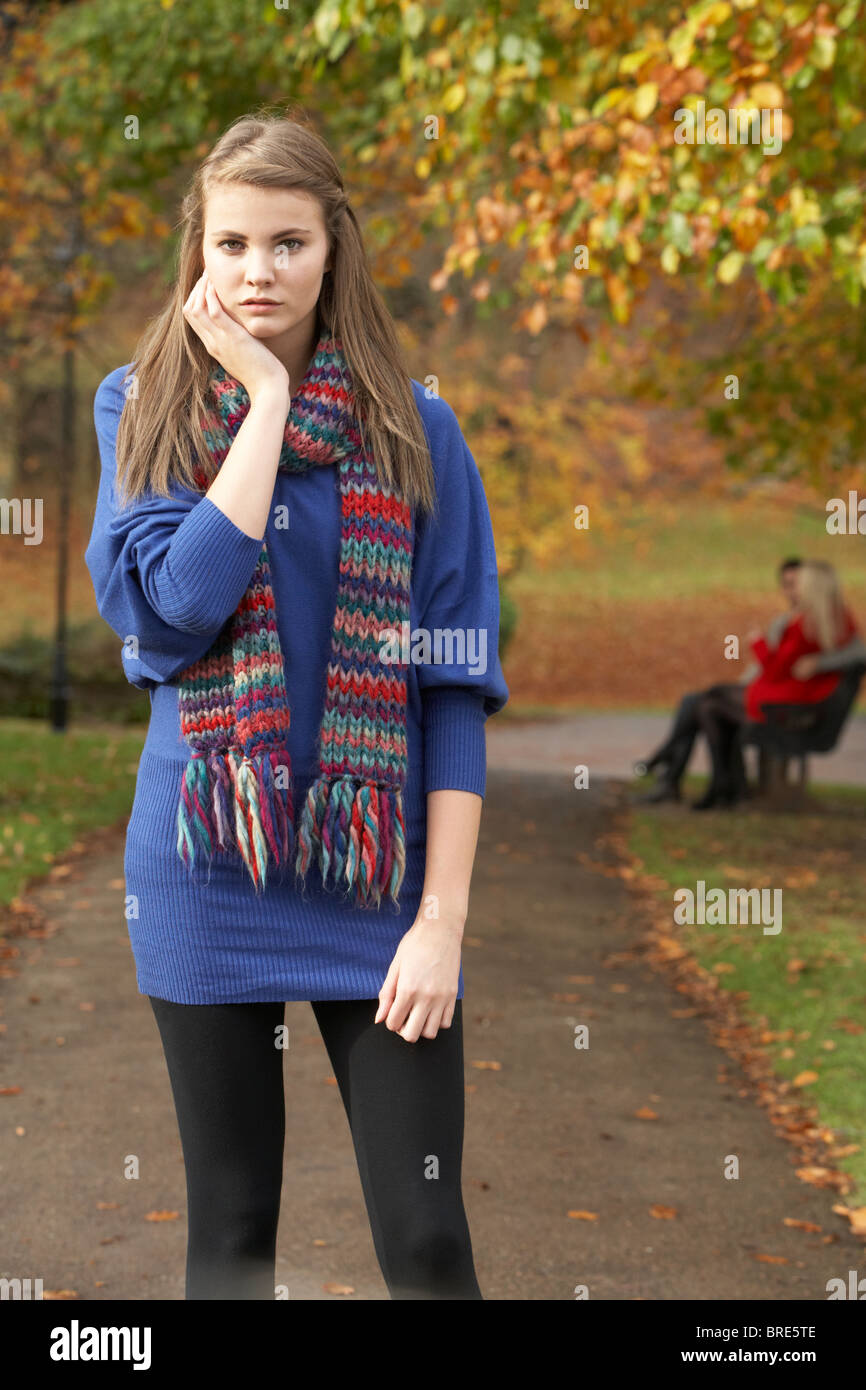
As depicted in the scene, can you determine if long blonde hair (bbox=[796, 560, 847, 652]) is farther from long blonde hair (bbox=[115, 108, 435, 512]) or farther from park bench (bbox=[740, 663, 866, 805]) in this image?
long blonde hair (bbox=[115, 108, 435, 512])

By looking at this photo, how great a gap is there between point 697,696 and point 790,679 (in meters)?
0.79

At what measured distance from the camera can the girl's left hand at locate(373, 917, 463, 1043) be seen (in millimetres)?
2031

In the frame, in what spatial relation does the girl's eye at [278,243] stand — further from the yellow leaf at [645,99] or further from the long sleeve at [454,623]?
the yellow leaf at [645,99]

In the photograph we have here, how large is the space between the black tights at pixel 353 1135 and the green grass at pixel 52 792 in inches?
208

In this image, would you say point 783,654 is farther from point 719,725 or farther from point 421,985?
point 421,985

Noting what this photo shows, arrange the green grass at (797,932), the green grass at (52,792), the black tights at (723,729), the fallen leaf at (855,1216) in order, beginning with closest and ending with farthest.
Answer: the fallen leaf at (855,1216) < the green grass at (797,932) < the green grass at (52,792) < the black tights at (723,729)

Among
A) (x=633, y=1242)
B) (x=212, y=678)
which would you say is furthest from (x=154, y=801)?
(x=633, y=1242)

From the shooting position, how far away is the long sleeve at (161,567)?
6.36 feet

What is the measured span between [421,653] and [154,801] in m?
0.42

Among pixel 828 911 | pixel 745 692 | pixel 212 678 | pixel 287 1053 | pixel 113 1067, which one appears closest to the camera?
pixel 212 678

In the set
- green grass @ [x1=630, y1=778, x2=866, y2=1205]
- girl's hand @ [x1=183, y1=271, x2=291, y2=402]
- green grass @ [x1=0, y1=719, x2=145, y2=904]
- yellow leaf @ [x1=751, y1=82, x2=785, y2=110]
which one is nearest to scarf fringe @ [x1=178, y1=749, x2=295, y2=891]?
girl's hand @ [x1=183, y1=271, x2=291, y2=402]

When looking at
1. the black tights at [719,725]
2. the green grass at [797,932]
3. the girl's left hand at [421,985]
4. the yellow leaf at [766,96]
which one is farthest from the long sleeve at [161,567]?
the black tights at [719,725]

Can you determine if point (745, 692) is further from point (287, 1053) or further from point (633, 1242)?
point (633, 1242)
